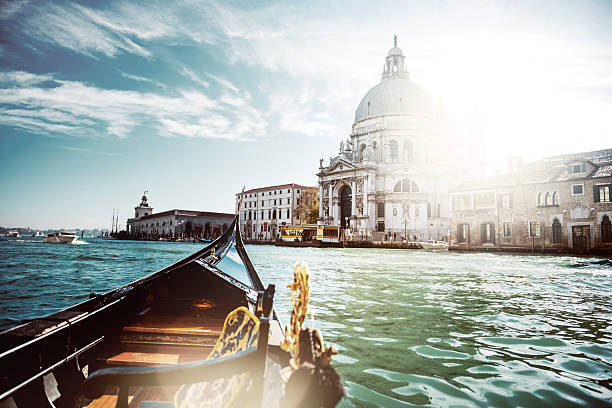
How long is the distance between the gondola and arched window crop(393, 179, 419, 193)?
27.4 meters

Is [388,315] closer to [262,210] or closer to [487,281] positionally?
[487,281]

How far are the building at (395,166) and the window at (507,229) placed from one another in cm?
934

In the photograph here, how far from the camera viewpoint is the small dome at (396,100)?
32594 millimetres

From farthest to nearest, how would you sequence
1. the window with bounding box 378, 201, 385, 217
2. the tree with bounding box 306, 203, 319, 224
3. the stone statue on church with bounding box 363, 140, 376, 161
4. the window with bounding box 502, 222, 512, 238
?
the tree with bounding box 306, 203, 319, 224, the stone statue on church with bounding box 363, 140, 376, 161, the window with bounding box 378, 201, 385, 217, the window with bounding box 502, 222, 512, 238

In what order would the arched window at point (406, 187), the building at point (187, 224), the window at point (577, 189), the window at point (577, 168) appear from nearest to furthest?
1. the window at point (577, 189)
2. the window at point (577, 168)
3. the arched window at point (406, 187)
4. the building at point (187, 224)

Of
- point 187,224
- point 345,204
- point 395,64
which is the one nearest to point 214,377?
point 345,204

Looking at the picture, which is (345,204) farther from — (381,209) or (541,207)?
(541,207)

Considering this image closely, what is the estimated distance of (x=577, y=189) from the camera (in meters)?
15.6

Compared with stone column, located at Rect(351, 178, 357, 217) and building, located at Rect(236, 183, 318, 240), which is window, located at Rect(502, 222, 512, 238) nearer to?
stone column, located at Rect(351, 178, 357, 217)

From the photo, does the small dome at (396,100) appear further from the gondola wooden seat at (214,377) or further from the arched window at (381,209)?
the gondola wooden seat at (214,377)

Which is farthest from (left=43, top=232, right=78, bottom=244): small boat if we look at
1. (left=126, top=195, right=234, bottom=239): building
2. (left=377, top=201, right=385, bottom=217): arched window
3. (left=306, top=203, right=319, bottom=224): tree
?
(left=377, top=201, right=385, bottom=217): arched window

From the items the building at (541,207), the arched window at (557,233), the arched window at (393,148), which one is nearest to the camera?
the building at (541,207)

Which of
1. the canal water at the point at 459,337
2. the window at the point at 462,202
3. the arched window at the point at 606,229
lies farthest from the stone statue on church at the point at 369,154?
the canal water at the point at 459,337

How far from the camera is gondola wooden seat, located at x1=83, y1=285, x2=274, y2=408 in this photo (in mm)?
857
